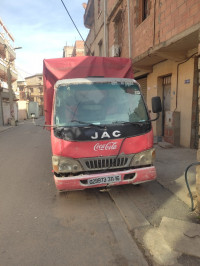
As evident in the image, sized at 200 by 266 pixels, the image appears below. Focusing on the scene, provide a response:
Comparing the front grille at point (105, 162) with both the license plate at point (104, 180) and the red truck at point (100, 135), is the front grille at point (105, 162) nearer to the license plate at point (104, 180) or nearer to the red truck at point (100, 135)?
the red truck at point (100, 135)

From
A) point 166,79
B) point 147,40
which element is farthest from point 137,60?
point 166,79

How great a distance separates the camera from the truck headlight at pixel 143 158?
360 centimetres

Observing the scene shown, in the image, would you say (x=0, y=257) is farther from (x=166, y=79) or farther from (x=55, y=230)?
(x=166, y=79)

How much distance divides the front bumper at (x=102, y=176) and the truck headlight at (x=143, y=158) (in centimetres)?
11

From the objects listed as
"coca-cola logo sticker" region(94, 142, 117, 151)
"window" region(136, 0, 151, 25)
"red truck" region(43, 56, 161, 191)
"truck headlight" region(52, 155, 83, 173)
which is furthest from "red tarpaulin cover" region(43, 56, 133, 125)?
"window" region(136, 0, 151, 25)

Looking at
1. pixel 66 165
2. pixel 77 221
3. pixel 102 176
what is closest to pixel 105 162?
pixel 102 176

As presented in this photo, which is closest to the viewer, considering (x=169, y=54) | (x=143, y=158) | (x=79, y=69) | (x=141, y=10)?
(x=143, y=158)

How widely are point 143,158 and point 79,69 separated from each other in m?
2.68

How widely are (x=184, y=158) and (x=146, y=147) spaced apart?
10.1 feet

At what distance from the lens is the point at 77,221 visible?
3.22 m

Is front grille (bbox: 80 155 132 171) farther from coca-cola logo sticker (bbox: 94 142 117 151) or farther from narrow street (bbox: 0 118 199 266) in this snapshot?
narrow street (bbox: 0 118 199 266)

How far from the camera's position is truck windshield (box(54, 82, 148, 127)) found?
12.2 ft

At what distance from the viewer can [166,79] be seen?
29.7ft

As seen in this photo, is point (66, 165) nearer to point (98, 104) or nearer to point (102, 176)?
point (102, 176)
